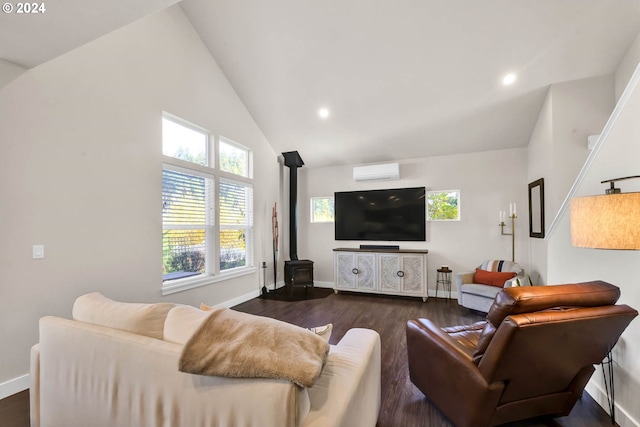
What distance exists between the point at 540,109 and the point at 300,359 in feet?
15.3

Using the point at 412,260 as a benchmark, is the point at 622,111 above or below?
above

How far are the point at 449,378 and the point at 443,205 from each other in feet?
12.3

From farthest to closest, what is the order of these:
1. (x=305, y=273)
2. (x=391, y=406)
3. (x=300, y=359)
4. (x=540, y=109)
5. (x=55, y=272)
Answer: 1. (x=305, y=273)
2. (x=540, y=109)
3. (x=55, y=272)
4. (x=391, y=406)
5. (x=300, y=359)

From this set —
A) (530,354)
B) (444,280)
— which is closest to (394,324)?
(444,280)

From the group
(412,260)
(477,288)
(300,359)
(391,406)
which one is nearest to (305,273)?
(412,260)

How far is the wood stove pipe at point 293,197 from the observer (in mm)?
5422

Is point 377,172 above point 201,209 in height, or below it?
above

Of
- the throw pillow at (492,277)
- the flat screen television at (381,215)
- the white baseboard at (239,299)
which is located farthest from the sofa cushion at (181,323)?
the flat screen television at (381,215)

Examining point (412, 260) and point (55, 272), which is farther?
point (412, 260)

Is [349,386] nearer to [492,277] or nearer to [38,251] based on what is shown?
[38,251]

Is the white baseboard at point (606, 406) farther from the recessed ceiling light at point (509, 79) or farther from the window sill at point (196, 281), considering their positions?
the window sill at point (196, 281)

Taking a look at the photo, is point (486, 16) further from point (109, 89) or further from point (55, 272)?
point (55, 272)

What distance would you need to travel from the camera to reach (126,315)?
138cm

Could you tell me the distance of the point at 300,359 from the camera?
94 centimetres
